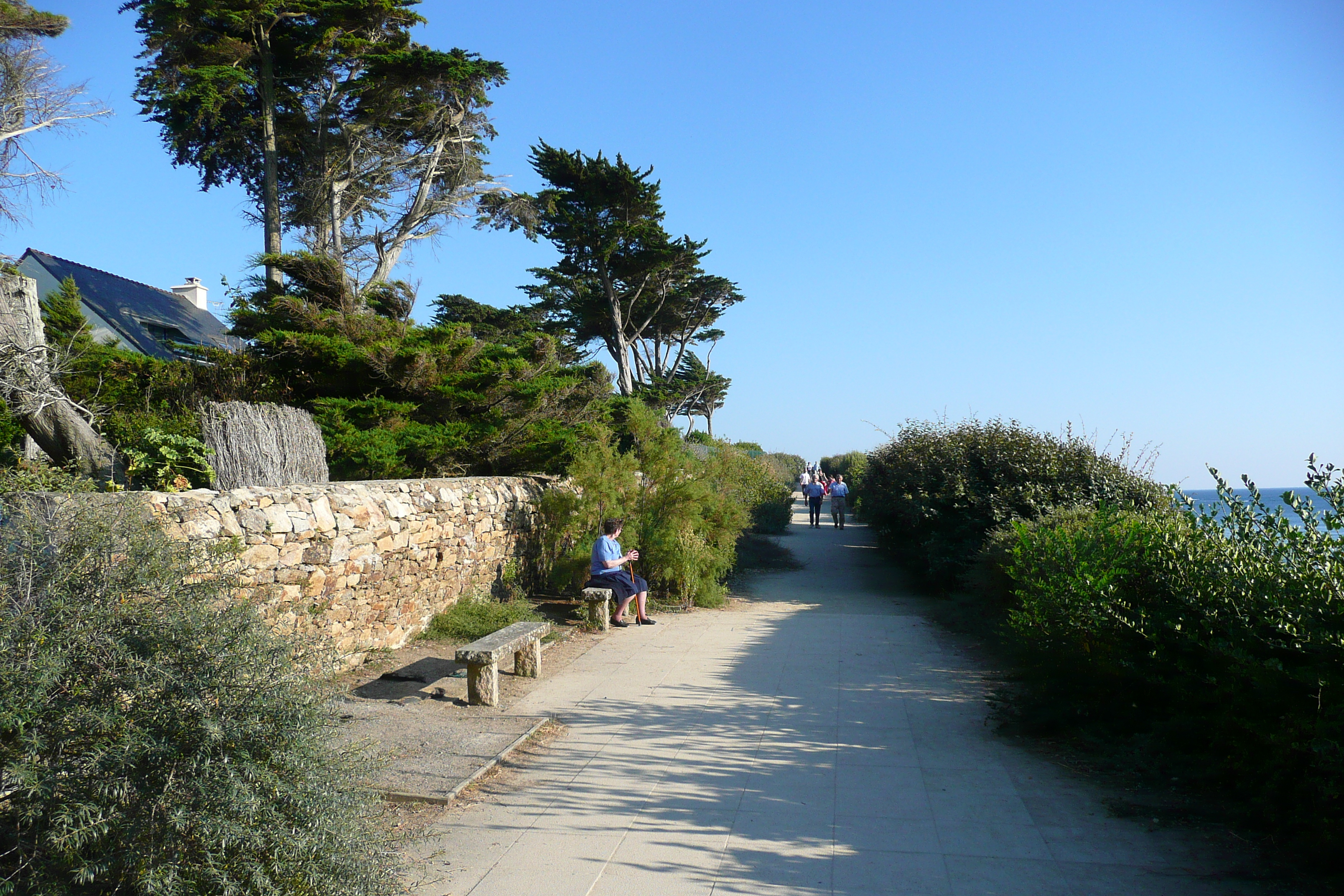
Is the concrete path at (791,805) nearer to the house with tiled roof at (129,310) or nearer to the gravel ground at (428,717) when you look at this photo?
the gravel ground at (428,717)

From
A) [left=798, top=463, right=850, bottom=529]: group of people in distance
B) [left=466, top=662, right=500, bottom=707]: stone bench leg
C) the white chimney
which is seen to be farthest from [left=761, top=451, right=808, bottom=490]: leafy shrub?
[left=466, top=662, right=500, bottom=707]: stone bench leg

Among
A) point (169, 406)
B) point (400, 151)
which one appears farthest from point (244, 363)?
point (400, 151)

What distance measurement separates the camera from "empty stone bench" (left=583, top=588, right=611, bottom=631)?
8.76 metres

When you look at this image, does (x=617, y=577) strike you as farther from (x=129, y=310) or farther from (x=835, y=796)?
(x=129, y=310)

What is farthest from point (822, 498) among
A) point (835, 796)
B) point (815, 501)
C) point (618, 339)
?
point (835, 796)

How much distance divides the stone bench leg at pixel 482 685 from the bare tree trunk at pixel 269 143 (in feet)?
42.3

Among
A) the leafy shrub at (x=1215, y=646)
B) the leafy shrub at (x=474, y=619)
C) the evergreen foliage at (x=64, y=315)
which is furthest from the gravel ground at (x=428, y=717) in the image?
the evergreen foliage at (x=64, y=315)

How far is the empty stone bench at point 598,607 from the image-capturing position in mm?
8758

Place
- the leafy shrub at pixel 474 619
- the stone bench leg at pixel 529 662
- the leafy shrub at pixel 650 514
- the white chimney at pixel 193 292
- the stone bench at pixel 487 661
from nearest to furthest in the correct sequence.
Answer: the stone bench at pixel 487 661 → the stone bench leg at pixel 529 662 → the leafy shrub at pixel 474 619 → the leafy shrub at pixel 650 514 → the white chimney at pixel 193 292

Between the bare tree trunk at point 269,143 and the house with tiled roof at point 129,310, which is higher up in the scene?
the bare tree trunk at point 269,143

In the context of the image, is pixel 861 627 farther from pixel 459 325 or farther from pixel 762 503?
pixel 762 503

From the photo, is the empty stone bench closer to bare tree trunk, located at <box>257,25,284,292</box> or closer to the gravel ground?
the gravel ground

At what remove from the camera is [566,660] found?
756 cm

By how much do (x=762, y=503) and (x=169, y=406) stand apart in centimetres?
1320
